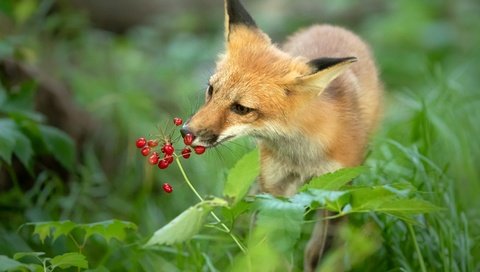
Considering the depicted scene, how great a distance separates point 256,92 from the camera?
4141 millimetres

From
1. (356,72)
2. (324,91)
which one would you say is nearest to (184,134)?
(324,91)

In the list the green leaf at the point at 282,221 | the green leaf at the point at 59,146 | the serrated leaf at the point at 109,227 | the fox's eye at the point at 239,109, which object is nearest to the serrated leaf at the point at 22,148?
the green leaf at the point at 59,146

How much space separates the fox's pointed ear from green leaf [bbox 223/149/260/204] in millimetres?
1428

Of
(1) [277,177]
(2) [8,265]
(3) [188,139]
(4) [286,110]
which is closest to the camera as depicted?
(2) [8,265]

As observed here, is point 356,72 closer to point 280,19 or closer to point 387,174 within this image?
point 387,174

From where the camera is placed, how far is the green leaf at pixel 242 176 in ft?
10.8

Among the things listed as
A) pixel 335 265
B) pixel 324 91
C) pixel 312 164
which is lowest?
pixel 335 265

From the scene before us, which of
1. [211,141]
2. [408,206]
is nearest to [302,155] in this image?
[211,141]

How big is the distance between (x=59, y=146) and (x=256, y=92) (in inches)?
62.6

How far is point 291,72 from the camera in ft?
13.8

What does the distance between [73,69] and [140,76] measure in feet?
2.58

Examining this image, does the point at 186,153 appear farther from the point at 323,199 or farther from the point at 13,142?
the point at 13,142

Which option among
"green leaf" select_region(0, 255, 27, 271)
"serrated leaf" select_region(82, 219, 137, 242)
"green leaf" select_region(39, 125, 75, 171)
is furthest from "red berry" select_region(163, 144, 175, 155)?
"green leaf" select_region(39, 125, 75, 171)

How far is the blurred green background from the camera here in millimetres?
4711
